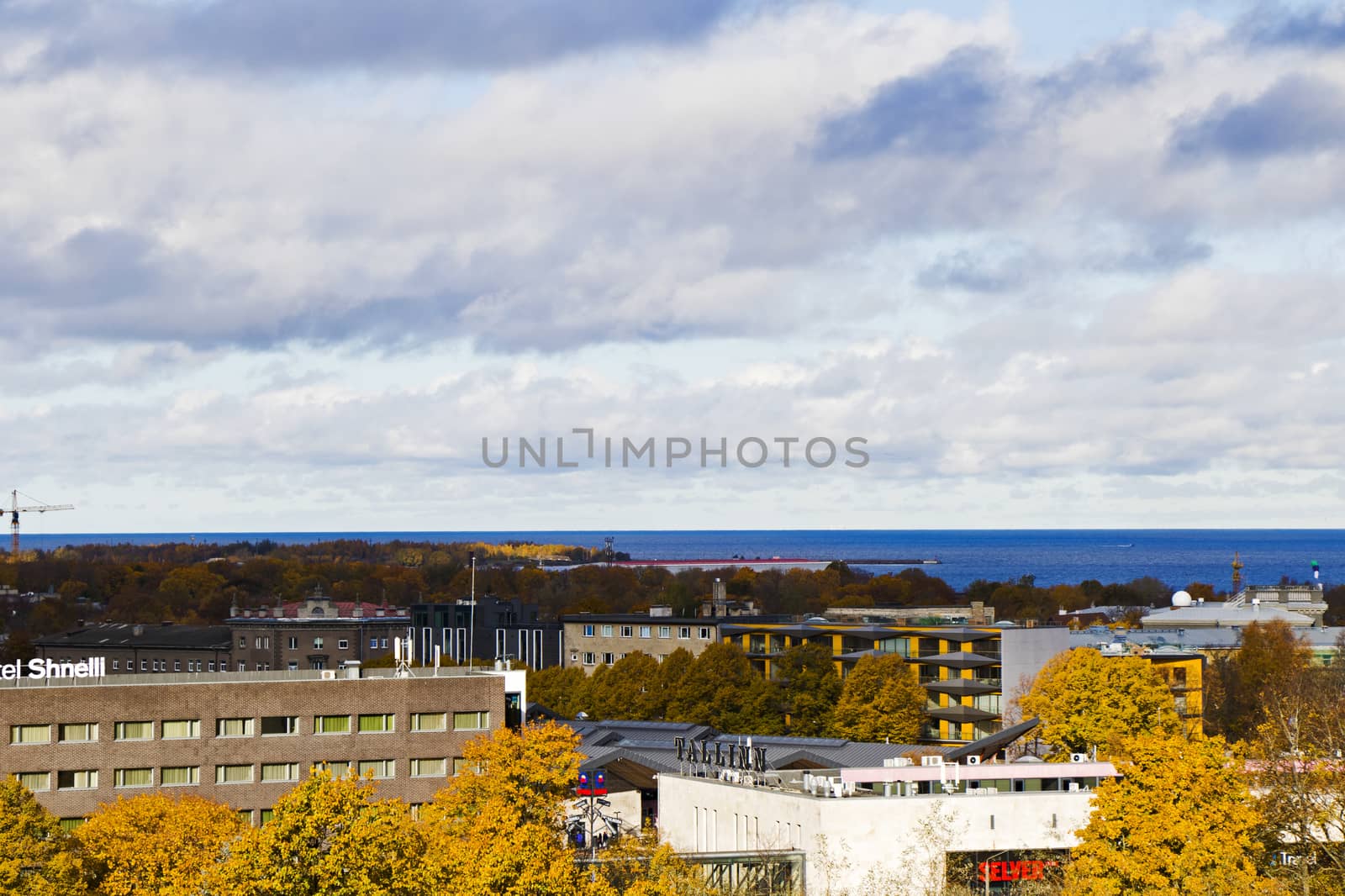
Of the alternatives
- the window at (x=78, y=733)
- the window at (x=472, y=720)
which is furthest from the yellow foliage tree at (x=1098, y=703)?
the window at (x=78, y=733)

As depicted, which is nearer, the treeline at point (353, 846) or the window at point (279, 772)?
the treeline at point (353, 846)

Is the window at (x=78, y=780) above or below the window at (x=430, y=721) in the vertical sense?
below

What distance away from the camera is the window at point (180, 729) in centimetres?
10419

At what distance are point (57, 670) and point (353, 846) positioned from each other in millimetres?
53276

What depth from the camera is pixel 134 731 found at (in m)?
103

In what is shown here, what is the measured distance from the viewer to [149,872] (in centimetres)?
7775

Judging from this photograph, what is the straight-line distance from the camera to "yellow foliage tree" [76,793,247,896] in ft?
252

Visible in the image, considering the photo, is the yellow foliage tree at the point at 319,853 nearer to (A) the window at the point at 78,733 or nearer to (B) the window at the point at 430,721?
(A) the window at the point at 78,733

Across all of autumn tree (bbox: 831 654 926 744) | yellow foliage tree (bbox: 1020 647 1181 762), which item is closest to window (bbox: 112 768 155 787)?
yellow foliage tree (bbox: 1020 647 1181 762)

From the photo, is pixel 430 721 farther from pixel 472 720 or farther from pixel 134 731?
pixel 134 731

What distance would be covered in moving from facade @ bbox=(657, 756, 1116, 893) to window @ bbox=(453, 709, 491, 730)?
15690 millimetres

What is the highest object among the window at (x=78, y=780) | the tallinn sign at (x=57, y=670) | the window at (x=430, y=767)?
the tallinn sign at (x=57, y=670)

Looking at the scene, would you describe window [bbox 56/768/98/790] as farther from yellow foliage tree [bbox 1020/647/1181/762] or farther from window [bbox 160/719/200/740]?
yellow foliage tree [bbox 1020/647/1181/762]

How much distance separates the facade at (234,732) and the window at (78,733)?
0.05 metres
